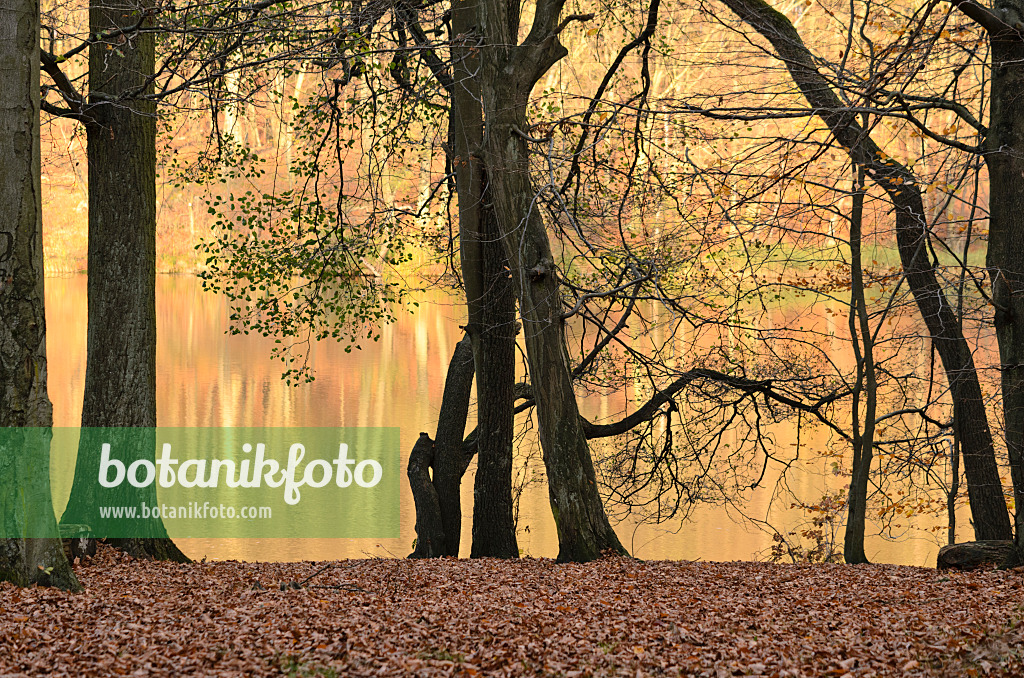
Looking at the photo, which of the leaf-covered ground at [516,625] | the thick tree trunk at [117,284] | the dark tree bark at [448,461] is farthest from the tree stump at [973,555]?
the thick tree trunk at [117,284]

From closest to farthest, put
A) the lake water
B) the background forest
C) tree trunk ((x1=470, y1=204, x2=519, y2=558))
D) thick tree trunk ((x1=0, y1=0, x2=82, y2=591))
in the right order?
thick tree trunk ((x1=0, y1=0, x2=82, y2=591)) < the background forest < tree trunk ((x1=470, y1=204, x2=519, y2=558)) < the lake water

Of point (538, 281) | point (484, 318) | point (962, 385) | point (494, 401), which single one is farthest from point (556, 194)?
point (962, 385)

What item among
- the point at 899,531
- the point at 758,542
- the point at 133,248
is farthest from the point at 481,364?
the point at 899,531

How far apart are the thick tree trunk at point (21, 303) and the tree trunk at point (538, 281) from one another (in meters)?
3.59

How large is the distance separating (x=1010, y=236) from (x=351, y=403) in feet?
50.5

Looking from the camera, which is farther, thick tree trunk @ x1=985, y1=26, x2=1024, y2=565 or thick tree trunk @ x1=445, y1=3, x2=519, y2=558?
thick tree trunk @ x1=445, y1=3, x2=519, y2=558

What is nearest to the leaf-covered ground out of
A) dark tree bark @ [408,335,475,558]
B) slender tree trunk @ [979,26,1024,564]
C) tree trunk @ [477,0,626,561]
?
tree trunk @ [477,0,626,561]

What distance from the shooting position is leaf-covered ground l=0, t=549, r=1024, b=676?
4.28 m

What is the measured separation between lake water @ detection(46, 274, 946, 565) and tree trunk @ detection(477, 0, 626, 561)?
399 cm

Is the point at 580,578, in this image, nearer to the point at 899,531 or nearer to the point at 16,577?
the point at 16,577

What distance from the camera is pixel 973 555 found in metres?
7.91

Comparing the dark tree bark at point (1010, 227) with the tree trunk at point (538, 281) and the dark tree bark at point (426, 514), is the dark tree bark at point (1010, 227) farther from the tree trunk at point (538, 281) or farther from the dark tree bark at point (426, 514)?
the dark tree bark at point (426, 514)

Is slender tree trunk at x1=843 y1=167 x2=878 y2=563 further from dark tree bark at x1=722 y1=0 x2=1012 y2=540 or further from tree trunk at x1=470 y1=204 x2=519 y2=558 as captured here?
tree trunk at x1=470 y1=204 x2=519 y2=558

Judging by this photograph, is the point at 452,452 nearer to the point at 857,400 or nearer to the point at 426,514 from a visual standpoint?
the point at 426,514
